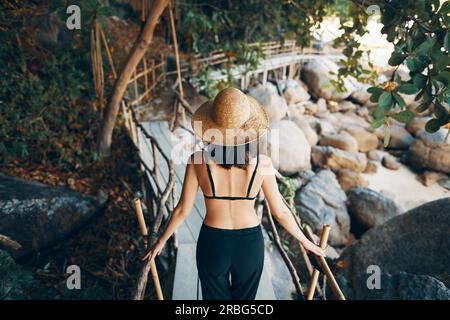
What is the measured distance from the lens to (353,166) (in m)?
10.7

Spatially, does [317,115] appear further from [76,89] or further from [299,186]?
[76,89]

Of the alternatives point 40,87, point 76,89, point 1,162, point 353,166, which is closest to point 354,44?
point 76,89

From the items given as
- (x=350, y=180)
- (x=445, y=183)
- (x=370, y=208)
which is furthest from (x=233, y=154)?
(x=445, y=183)

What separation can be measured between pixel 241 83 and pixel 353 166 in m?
4.65

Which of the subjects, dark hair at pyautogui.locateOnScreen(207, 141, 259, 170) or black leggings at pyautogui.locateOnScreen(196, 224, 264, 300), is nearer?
dark hair at pyautogui.locateOnScreen(207, 141, 259, 170)

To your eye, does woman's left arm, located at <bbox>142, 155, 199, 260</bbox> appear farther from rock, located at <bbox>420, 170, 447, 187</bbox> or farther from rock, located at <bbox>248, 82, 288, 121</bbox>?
rock, located at <bbox>420, 170, 447, 187</bbox>

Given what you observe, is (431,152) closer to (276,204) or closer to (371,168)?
(371,168)

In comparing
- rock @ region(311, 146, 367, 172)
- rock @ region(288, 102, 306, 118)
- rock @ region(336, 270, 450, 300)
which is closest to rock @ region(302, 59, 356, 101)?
rock @ region(288, 102, 306, 118)

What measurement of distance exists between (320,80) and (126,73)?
41.6 ft

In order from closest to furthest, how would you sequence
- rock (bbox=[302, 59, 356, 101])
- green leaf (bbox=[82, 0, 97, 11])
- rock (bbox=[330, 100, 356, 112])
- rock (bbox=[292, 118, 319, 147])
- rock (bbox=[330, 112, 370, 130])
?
green leaf (bbox=[82, 0, 97, 11]), rock (bbox=[292, 118, 319, 147]), rock (bbox=[330, 112, 370, 130]), rock (bbox=[330, 100, 356, 112]), rock (bbox=[302, 59, 356, 101])

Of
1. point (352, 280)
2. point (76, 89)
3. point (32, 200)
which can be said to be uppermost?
point (76, 89)

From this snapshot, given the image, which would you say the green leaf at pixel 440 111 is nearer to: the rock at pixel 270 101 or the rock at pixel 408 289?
the rock at pixel 408 289

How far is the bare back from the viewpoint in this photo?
1.88 m

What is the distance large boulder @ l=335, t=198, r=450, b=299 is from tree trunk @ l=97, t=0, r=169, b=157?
413cm
